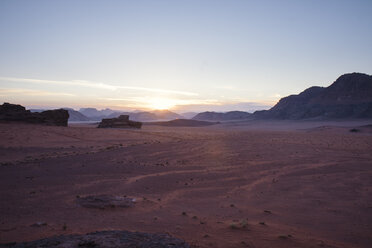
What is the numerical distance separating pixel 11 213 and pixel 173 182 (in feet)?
16.1

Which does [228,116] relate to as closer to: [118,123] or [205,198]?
[118,123]

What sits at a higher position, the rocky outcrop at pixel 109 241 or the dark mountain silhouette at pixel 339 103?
the dark mountain silhouette at pixel 339 103

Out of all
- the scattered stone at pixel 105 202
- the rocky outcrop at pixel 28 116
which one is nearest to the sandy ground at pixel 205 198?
the scattered stone at pixel 105 202

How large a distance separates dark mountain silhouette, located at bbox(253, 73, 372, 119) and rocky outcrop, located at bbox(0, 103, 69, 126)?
6567 centimetres

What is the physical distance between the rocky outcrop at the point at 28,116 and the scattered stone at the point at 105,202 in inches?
1351

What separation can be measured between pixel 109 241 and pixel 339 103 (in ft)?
297

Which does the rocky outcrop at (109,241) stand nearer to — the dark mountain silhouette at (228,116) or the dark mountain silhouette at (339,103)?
the dark mountain silhouette at (339,103)

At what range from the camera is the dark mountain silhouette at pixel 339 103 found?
74.9 m

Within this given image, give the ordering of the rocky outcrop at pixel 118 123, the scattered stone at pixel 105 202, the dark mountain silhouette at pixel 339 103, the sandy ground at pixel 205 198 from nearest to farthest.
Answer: the sandy ground at pixel 205 198 → the scattered stone at pixel 105 202 → the rocky outcrop at pixel 118 123 → the dark mountain silhouette at pixel 339 103

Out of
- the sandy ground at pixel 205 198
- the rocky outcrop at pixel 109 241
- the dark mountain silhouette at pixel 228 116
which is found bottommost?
the sandy ground at pixel 205 198

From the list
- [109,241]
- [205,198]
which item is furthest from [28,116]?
[109,241]

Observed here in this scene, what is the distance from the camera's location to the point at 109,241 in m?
4.25

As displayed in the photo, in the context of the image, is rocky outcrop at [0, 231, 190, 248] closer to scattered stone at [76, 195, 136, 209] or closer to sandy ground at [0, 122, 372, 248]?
sandy ground at [0, 122, 372, 248]

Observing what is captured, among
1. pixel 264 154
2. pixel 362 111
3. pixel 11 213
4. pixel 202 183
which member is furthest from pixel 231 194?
pixel 362 111
